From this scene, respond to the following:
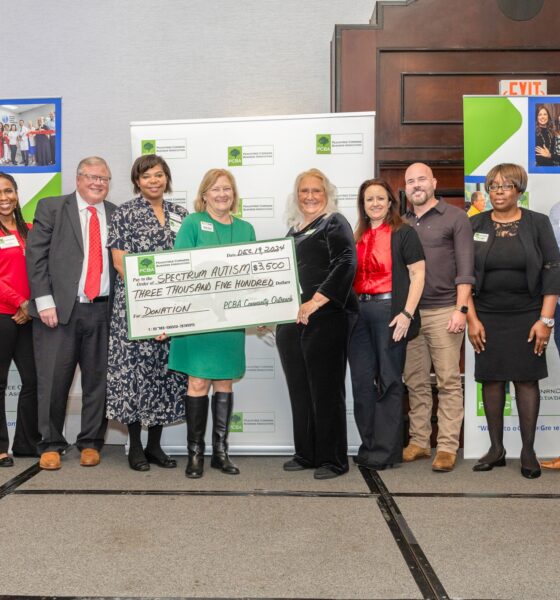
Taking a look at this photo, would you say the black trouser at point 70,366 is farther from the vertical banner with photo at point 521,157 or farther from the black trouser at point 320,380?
the vertical banner with photo at point 521,157

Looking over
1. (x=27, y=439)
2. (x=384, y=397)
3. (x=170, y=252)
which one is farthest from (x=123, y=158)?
(x=384, y=397)

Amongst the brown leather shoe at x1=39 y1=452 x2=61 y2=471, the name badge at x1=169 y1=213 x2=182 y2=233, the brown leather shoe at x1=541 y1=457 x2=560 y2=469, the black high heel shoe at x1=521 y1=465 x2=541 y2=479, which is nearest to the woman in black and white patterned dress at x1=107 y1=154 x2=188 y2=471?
the name badge at x1=169 y1=213 x2=182 y2=233

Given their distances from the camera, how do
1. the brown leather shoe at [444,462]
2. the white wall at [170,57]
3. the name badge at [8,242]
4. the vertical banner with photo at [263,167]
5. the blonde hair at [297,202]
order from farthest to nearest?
the white wall at [170,57], the vertical banner with photo at [263,167], the name badge at [8,242], the brown leather shoe at [444,462], the blonde hair at [297,202]

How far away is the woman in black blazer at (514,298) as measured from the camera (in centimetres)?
306

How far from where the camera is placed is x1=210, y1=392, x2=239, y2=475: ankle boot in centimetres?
307

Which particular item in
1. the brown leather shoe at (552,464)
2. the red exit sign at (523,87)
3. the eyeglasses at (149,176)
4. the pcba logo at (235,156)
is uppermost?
the red exit sign at (523,87)

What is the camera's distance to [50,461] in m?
3.22

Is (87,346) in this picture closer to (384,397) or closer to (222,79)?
(384,397)

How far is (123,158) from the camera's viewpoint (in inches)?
165

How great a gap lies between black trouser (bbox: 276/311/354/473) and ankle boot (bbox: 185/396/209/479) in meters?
0.44

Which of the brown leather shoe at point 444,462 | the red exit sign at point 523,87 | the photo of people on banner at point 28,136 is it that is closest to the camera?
the brown leather shoe at point 444,462

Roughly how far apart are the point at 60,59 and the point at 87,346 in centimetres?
207

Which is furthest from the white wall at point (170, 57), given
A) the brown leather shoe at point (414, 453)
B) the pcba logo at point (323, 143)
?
the brown leather shoe at point (414, 453)

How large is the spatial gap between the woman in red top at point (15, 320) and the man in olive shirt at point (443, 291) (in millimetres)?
2069
